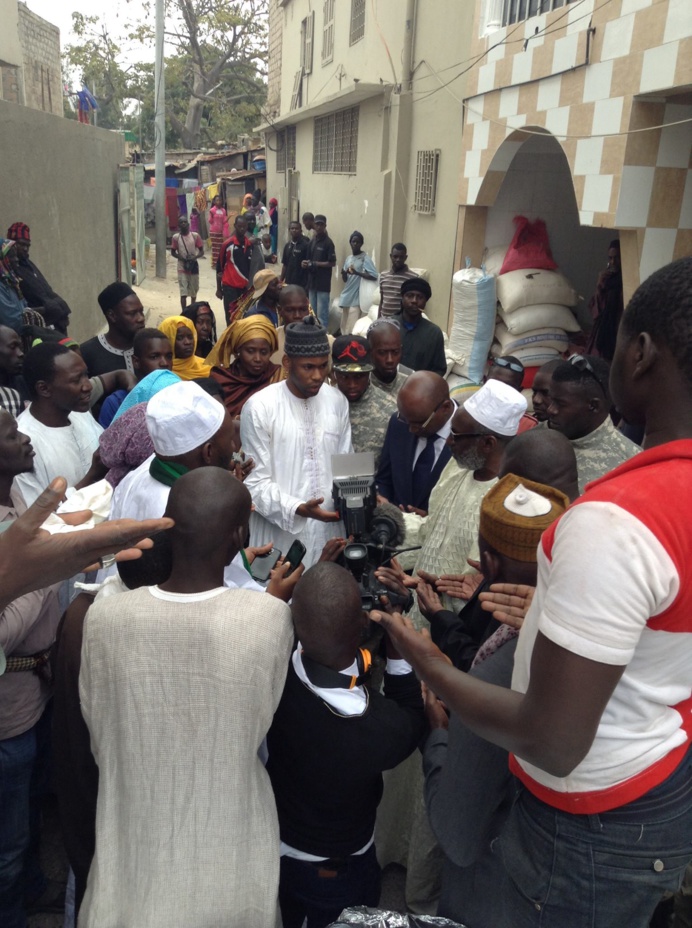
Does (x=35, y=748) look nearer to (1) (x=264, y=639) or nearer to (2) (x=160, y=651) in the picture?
(2) (x=160, y=651)

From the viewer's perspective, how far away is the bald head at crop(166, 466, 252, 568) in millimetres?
1587

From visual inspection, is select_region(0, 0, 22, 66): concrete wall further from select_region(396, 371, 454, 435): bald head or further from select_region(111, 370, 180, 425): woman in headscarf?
select_region(396, 371, 454, 435): bald head

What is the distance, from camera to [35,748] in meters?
2.07

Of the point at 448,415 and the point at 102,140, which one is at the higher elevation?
the point at 102,140

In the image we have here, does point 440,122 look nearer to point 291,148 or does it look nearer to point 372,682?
point 372,682

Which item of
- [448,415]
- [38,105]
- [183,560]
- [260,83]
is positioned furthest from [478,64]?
[260,83]

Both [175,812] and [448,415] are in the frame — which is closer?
[175,812]

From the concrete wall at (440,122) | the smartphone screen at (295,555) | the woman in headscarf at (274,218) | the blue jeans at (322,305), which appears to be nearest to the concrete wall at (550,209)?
the concrete wall at (440,122)

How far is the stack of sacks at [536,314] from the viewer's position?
6320mm

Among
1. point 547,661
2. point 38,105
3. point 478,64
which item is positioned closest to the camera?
point 547,661

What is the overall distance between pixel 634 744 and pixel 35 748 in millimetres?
1662

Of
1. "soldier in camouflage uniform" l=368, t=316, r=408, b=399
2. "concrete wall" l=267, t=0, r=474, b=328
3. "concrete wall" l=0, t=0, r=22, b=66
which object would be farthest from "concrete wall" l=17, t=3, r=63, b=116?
"soldier in camouflage uniform" l=368, t=316, r=408, b=399

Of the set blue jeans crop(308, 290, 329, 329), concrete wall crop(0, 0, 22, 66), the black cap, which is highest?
concrete wall crop(0, 0, 22, 66)

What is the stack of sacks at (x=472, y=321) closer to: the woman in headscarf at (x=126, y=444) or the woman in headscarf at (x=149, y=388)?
the woman in headscarf at (x=149, y=388)
